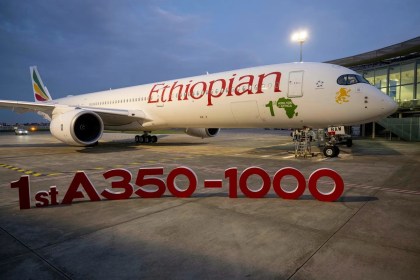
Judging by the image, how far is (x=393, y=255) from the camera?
293 centimetres

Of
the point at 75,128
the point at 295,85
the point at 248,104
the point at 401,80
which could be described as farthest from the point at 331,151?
the point at 401,80

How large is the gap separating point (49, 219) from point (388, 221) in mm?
5031

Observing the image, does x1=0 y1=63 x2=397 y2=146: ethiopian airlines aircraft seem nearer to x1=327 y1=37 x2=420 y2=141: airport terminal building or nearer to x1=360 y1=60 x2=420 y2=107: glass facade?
x1=327 y1=37 x2=420 y2=141: airport terminal building

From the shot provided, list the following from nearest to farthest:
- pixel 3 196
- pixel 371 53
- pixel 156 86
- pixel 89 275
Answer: pixel 89 275, pixel 3 196, pixel 156 86, pixel 371 53

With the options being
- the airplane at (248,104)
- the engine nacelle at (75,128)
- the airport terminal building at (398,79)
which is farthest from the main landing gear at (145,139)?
the airport terminal building at (398,79)

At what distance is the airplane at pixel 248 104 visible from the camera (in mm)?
9641

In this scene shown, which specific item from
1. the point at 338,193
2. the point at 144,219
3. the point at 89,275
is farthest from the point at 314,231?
the point at 89,275

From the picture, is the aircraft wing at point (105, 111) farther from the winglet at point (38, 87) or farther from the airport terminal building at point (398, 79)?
the airport terminal building at point (398, 79)

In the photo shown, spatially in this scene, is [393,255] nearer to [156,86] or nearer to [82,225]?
[82,225]

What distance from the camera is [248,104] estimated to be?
11.4 meters

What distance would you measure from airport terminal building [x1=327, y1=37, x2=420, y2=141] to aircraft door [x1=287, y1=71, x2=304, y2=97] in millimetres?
17149

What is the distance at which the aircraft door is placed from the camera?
1030cm

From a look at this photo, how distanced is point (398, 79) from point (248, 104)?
24.2 meters

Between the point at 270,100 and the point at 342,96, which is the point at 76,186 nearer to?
the point at 270,100
